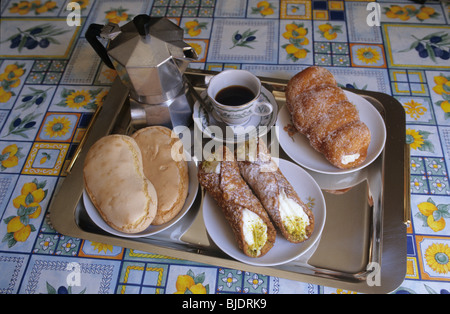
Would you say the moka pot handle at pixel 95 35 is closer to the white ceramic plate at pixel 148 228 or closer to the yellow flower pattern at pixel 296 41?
the white ceramic plate at pixel 148 228

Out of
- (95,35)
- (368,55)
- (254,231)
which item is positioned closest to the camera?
(254,231)

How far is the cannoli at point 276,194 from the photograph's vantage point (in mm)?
818

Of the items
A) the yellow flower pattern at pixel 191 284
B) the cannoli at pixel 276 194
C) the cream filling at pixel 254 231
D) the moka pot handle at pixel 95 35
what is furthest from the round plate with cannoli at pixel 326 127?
the moka pot handle at pixel 95 35

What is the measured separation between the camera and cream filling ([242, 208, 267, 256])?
0.80 m

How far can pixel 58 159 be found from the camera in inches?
41.9

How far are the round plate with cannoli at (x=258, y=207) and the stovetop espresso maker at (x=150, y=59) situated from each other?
0.21m

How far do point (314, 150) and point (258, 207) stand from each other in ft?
0.81

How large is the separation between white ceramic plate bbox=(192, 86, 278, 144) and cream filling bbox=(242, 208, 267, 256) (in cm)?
24

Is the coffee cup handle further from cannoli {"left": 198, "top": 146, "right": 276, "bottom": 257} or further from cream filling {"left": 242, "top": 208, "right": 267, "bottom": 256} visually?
cream filling {"left": 242, "top": 208, "right": 267, "bottom": 256}

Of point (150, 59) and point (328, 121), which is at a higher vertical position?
point (150, 59)

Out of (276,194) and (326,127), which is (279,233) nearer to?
(276,194)

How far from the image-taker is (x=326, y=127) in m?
0.90

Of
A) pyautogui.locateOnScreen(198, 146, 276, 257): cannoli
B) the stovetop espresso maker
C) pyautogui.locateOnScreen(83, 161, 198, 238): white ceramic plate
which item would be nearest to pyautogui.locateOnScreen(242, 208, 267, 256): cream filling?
pyautogui.locateOnScreen(198, 146, 276, 257): cannoli

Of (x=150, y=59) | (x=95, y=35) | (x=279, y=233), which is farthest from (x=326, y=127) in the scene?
(x=95, y=35)
